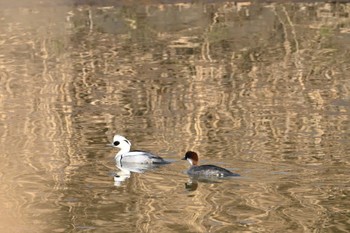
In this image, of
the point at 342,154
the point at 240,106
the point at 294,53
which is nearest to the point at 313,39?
the point at 294,53

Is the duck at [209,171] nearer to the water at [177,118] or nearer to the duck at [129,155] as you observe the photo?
A: the water at [177,118]

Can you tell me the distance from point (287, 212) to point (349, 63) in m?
13.5

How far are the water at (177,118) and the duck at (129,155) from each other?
0.20 meters

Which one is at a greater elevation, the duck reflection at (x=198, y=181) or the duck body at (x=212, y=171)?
the duck body at (x=212, y=171)

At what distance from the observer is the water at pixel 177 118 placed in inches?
629

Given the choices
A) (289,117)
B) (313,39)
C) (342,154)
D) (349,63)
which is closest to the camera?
(342,154)

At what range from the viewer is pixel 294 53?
3083 cm

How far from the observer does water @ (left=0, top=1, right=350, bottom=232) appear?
15984mm

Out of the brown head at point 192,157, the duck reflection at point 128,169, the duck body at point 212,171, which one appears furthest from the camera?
the duck reflection at point 128,169

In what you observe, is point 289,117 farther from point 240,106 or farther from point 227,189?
point 227,189

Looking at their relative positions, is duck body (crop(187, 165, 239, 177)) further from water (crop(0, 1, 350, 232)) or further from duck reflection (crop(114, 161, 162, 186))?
duck reflection (crop(114, 161, 162, 186))

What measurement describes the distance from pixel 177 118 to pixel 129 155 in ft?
12.1

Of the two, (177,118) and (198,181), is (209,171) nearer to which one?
(198,181)

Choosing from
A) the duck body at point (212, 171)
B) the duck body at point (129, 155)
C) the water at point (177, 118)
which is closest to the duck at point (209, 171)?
the duck body at point (212, 171)
